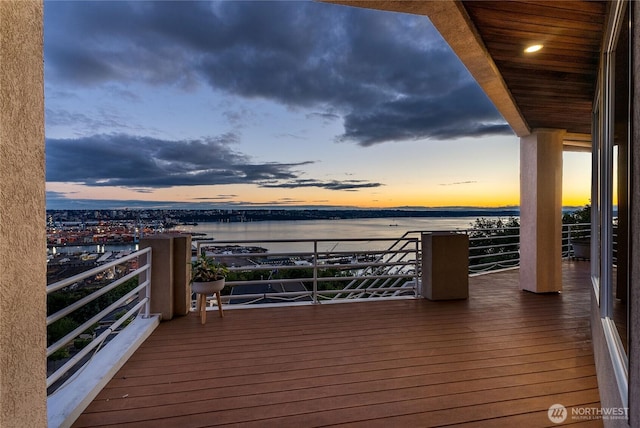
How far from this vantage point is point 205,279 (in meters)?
3.72

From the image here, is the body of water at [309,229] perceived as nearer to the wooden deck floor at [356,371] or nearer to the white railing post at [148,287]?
the white railing post at [148,287]

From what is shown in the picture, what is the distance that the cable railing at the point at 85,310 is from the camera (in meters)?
1.84

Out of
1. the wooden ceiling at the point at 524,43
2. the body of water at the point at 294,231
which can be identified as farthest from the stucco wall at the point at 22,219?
the wooden ceiling at the point at 524,43

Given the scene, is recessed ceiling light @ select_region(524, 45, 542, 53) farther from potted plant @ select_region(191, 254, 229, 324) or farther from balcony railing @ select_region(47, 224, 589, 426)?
potted plant @ select_region(191, 254, 229, 324)

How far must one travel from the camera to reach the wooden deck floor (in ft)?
6.40

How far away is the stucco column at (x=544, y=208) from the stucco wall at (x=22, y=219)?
5.83 m

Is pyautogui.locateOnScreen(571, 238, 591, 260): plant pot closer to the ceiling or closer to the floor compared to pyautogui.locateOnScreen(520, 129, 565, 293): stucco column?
closer to the floor

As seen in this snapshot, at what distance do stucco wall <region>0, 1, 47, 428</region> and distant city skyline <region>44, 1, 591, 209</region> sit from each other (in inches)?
194

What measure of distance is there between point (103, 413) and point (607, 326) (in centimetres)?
304

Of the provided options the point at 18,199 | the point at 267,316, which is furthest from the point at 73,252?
the point at 267,316

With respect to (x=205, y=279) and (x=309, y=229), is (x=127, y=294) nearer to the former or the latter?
(x=205, y=279)

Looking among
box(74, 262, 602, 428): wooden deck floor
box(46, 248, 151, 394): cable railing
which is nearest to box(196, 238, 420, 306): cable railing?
box(74, 262, 602, 428): wooden deck floor

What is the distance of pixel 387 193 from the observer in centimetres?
1202
